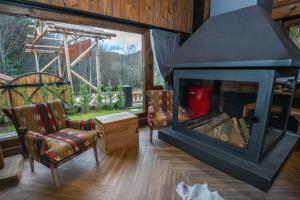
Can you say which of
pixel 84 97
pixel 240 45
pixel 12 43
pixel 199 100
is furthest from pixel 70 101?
pixel 240 45

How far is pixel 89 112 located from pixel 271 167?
2848 mm

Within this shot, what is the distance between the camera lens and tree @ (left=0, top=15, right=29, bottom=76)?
209 cm

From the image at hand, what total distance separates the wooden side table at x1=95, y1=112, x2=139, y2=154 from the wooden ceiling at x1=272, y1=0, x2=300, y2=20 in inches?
106

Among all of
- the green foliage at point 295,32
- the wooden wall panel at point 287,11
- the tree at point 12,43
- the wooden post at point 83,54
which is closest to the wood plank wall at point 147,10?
the tree at point 12,43

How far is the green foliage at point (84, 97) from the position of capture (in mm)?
2955

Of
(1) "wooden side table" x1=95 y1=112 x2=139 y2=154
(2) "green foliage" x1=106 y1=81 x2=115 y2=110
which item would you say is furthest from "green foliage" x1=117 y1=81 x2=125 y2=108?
(1) "wooden side table" x1=95 y1=112 x2=139 y2=154

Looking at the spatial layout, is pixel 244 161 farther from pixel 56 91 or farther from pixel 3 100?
pixel 3 100

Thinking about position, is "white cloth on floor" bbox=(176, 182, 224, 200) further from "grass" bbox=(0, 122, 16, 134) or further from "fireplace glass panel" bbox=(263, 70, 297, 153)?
"grass" bbox=(0, 122, 16, 134)

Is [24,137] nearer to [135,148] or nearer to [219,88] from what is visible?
[135,148]

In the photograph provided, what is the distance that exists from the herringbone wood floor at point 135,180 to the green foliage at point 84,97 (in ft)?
3.48

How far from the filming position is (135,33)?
9.70ft

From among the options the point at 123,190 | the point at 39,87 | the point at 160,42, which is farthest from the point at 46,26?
the point at 123,190

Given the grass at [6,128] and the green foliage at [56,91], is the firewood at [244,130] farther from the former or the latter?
the grass at [6,128]

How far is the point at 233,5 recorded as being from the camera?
2240 millimetres
